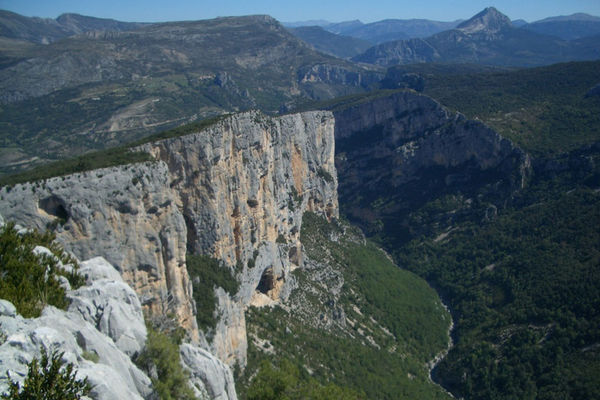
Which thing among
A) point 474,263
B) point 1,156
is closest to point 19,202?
point 474,263

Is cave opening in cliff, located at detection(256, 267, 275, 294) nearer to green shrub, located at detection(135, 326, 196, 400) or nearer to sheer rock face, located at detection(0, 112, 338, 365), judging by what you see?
sheer rock face, located at detection(0, 112, 338, 365)

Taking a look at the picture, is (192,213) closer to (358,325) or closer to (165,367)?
(165,367)

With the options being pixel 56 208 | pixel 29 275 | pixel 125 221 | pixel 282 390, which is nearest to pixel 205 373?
pixel 282 390

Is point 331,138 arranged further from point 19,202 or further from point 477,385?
point 19,202

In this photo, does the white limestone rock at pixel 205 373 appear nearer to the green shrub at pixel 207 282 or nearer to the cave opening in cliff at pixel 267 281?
the green shrub at pixel 207 282

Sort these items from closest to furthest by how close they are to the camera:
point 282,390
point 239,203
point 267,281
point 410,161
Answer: point 282,390 → point 239,203 → point 267,281 → point 410,161

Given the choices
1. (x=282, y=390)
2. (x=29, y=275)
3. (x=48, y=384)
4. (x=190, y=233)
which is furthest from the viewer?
(x=190, y=233)

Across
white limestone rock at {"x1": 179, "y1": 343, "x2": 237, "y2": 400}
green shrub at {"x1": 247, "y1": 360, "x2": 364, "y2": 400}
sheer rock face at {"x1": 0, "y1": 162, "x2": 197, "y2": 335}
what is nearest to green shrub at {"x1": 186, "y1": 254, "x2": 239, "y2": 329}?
sheer rock face at {"x1": 0, "y1": 162, "x2": 197, "y2": 335}
